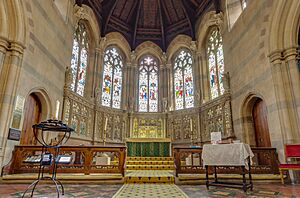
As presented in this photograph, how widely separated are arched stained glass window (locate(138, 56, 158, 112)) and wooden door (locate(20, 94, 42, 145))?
7389 millimetres

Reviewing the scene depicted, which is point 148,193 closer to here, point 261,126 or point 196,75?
point 261,126

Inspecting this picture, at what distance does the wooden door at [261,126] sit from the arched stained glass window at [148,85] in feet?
23.8

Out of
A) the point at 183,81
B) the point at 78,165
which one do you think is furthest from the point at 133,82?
the point at 78,165

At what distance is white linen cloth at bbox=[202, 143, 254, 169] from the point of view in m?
4.43

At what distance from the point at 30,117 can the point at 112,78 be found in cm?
715

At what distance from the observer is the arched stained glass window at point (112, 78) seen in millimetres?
13734

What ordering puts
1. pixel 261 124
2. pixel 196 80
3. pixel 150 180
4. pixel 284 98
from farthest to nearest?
pixel 196 80, pixel 261 124, pixel 284 98, pixel 150 180

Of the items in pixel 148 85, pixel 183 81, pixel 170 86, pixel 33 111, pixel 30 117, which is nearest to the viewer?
pixel 30 117

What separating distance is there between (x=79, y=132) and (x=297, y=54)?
33.5 feet

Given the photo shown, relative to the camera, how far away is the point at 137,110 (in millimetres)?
14430

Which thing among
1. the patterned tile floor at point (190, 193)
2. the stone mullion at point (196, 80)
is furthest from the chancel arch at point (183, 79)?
the patterned tile floor at point (190, 193)

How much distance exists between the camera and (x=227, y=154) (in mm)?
4676

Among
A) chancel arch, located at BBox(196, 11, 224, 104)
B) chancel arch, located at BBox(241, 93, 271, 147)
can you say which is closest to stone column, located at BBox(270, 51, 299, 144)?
chancel arch, located at BBox(241, 93, 271, 147)

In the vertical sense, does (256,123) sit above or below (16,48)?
below
